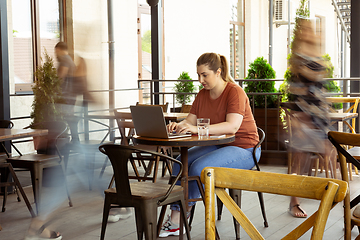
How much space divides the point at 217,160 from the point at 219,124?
9.4 inches

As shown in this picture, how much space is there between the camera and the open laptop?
258cm

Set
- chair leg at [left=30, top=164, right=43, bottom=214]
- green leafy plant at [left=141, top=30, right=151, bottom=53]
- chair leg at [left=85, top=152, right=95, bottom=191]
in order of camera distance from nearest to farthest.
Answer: chair leg at [left=30, top=164, right=43, bottom=214], chair leg at [left=85, top=152, right=95, bottom=191], green leafy plant at [left=141, top=30, right=151, bottom=53]

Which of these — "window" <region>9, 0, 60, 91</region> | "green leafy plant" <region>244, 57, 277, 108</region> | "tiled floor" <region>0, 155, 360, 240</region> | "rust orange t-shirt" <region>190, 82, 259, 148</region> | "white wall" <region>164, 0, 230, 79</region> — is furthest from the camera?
"white wall" <region>164, 0, 230, 79</region>

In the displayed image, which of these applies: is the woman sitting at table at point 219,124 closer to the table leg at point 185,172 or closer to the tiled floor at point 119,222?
the table leg at point 185,172

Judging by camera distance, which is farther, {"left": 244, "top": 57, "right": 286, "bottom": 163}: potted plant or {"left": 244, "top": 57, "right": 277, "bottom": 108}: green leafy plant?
{"left": 244, "top": 57, "right": 277, "bottom": 108}: green leafy plant

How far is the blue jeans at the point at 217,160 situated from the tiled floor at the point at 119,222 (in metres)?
0.40

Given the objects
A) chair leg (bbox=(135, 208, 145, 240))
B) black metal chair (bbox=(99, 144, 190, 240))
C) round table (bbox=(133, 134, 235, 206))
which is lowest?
chair leg (bbox=(135, 208, 145, 240))

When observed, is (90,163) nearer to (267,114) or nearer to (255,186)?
(267,114)

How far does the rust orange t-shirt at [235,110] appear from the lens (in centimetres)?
286

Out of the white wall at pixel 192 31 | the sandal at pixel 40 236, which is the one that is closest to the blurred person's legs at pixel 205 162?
the sandal at pixel 40 236

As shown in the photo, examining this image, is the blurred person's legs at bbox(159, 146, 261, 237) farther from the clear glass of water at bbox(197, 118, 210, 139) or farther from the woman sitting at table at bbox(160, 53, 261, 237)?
the clear glass of water at bbox(197, 118, 210, 139)

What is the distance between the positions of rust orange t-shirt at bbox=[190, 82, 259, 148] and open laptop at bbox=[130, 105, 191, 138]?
1.18 feet

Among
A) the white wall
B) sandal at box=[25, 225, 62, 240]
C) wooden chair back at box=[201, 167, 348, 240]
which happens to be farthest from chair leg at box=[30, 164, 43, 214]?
the white wall

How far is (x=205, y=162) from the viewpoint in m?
2.69
